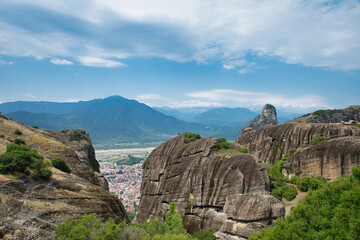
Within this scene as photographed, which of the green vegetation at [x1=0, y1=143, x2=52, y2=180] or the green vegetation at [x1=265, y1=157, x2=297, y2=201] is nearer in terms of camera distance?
the green vegetation at [x1=0, y1=143, x2=52, y2=180]

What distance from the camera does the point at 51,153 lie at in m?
33.6

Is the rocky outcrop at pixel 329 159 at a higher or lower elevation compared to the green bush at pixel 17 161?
lower

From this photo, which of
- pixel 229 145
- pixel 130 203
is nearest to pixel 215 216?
pixel 229 145

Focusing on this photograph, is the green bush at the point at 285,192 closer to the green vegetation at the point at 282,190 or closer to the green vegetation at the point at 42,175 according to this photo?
the green vegetation at the point at 282,190

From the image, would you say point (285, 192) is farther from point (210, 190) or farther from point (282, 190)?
point (210, 190)

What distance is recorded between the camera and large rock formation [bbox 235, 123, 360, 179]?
3086 cm

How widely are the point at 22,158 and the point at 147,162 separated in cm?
3261

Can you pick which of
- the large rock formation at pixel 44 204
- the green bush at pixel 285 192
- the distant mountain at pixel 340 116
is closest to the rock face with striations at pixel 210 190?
the green bush at pixel 285 192

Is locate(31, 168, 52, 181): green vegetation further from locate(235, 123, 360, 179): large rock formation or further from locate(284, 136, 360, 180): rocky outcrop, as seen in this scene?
locate(284, 136, 360, 180): rocky outcrop

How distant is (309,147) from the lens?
3581cm

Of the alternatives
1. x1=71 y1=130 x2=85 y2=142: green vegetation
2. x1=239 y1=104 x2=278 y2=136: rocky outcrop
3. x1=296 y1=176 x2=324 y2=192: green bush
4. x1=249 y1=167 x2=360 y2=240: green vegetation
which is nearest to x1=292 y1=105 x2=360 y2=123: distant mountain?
x1=239 y1=104 x2=278 y2=136: rocky outcrop

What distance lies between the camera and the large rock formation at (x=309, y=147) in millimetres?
30859

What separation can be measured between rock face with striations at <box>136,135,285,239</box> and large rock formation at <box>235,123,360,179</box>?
9.87 m

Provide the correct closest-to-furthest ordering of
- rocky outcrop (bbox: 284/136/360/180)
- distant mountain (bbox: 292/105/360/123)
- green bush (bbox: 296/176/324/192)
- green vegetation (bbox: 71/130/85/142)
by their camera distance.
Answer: rocky outcrop (bbox: 284/136/360/180) → green bush (bbox: 296/176/324/192) → green vegetation (bbox: 71/130/85/142) → distant mountain (bbox: 292/105/360/123)
